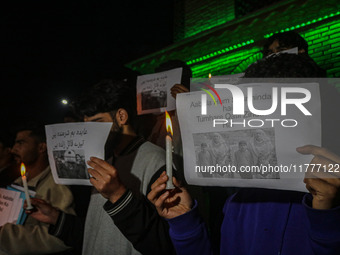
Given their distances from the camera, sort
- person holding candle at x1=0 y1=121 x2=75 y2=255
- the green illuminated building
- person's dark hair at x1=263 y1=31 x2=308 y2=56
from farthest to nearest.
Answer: the green illuminated building < person's dark hair at x1=263 y1=31 x2=308 y2=56 < person holding candle at x1=0 y1=121 x2=75 y2=255

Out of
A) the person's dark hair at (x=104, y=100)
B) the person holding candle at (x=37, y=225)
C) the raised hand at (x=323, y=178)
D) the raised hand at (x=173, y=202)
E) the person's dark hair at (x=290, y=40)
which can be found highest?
the person's dark hair at (x=290, y=40)

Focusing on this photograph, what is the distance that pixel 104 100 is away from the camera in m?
1.83

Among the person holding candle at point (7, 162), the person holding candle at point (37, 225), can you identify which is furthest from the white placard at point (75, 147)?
the person holding candle at point (7, 162)

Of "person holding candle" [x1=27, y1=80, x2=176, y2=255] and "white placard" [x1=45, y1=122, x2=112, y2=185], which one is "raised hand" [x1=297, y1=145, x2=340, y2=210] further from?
"white placard" [x1=45, y1=122, x2=112, y2=185]

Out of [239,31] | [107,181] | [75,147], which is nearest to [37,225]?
[75,147]

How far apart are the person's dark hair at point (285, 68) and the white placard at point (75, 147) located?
0.74 m

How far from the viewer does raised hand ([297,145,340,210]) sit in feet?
2.51

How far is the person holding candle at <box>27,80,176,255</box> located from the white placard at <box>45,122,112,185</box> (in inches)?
2.9

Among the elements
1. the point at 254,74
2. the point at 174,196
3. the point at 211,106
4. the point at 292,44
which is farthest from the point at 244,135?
the point at 292,44

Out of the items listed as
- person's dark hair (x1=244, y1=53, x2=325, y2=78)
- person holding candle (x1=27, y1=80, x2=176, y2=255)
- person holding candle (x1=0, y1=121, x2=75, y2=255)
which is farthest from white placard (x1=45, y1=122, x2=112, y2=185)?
person's dark hair (x1=244, y1=53, x2=325, y2=78)

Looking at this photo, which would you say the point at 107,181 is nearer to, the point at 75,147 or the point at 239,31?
the point at 75,147

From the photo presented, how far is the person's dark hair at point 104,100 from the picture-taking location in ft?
5.96

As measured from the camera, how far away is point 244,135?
93 cm

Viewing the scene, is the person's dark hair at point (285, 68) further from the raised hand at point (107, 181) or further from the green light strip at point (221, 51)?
the green light strip at point (221, 51)
